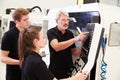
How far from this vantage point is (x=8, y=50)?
8.21 ft

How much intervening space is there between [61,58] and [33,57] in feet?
2.78

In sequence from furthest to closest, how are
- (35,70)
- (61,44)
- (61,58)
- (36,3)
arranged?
(36,3) < (61,58) < (61,44) < (35,70)

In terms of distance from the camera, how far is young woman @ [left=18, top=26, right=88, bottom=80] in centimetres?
160

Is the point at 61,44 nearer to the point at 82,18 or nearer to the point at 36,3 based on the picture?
the point at 82,18

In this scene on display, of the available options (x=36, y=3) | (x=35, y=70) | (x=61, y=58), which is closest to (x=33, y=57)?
(x=35, y=70)

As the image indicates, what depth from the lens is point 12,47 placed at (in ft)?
8.24

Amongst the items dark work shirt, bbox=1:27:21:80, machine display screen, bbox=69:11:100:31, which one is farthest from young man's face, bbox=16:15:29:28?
machine display screen, bbox=69:11:100:31

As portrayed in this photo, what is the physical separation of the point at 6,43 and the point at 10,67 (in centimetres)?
28

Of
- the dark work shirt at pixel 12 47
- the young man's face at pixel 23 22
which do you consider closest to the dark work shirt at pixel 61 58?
the young man's face at pixel 23 22

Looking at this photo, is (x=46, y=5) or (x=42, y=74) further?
(x=46, y=5)

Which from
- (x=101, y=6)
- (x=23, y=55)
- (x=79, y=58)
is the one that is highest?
(x=101, y=6)

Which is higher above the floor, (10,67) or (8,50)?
(8,50)

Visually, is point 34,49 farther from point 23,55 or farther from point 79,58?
point 79,58

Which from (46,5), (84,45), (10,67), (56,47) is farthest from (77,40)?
(46,5)
